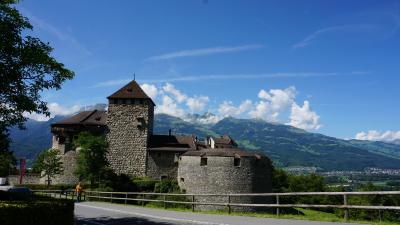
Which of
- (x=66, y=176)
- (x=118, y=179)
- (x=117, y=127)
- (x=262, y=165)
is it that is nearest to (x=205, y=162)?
(x=262, y=165)

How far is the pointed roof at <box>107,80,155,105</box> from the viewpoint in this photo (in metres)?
61.5

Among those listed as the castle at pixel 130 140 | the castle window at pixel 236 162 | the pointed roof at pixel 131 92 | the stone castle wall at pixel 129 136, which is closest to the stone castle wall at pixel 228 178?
the castle window at pixel 236 162

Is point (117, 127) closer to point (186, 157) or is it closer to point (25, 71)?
point (186, 157)

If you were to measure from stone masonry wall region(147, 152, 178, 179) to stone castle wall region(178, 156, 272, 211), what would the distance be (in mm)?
11626

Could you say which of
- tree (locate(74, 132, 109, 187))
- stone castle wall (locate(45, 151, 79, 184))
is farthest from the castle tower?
tree (locate(74, 132, 109, 187))

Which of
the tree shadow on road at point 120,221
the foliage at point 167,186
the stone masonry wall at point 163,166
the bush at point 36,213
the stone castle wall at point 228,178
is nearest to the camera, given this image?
the bush at point 36,213

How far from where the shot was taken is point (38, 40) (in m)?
16.4

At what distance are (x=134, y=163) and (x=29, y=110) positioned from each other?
4344 centimetres

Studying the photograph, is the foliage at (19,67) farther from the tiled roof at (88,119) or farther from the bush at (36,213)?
the tiled roof at (88,119)

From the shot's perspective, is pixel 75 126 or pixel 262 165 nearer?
pixel 262 165

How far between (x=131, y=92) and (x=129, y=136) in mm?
6773

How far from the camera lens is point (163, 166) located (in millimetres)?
58500

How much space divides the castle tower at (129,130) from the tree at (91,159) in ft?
20.8

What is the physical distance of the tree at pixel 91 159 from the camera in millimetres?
51500
